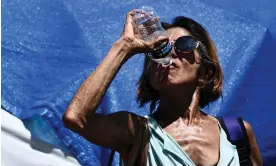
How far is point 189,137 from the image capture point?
203 centimetres

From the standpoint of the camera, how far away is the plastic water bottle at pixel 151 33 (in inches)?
77.2

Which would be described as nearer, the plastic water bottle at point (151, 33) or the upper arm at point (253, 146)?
the plastic water bottle at point (151, 33)

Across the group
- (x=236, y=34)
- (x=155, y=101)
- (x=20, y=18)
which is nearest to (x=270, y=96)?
(x=236, y=34)

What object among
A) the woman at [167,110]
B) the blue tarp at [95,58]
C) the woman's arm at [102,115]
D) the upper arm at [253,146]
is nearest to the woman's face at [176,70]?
the woman at [167,110]

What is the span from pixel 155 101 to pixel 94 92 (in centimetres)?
37

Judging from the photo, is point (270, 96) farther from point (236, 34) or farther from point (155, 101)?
point (155, 101)

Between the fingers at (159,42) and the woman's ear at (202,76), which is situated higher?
the fingers at (159,42)

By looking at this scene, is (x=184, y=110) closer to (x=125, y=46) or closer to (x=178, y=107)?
(x=178, y=107)

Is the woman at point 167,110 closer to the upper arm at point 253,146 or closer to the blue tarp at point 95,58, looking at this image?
the upper arm at point 253,146

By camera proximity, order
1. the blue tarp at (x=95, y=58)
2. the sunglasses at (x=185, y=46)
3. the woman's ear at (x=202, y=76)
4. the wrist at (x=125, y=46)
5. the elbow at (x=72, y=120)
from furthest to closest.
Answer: the blue tarp at (x=95, y=58), the woman's ear at (x=202, y=76), the sunglasses at (x=185, y=46), the wrist at (x=125, y=46), the elbow at (x=72, y=120)

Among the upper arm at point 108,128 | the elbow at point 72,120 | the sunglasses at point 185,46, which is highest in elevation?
the sunglasses at point 185,46

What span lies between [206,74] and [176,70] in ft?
0.45

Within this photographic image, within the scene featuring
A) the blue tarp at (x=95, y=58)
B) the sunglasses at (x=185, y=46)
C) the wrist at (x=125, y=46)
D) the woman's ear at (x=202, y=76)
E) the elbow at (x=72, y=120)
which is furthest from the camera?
the blue tarp at (x=95, y=58)

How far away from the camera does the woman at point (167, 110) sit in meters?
1.82
